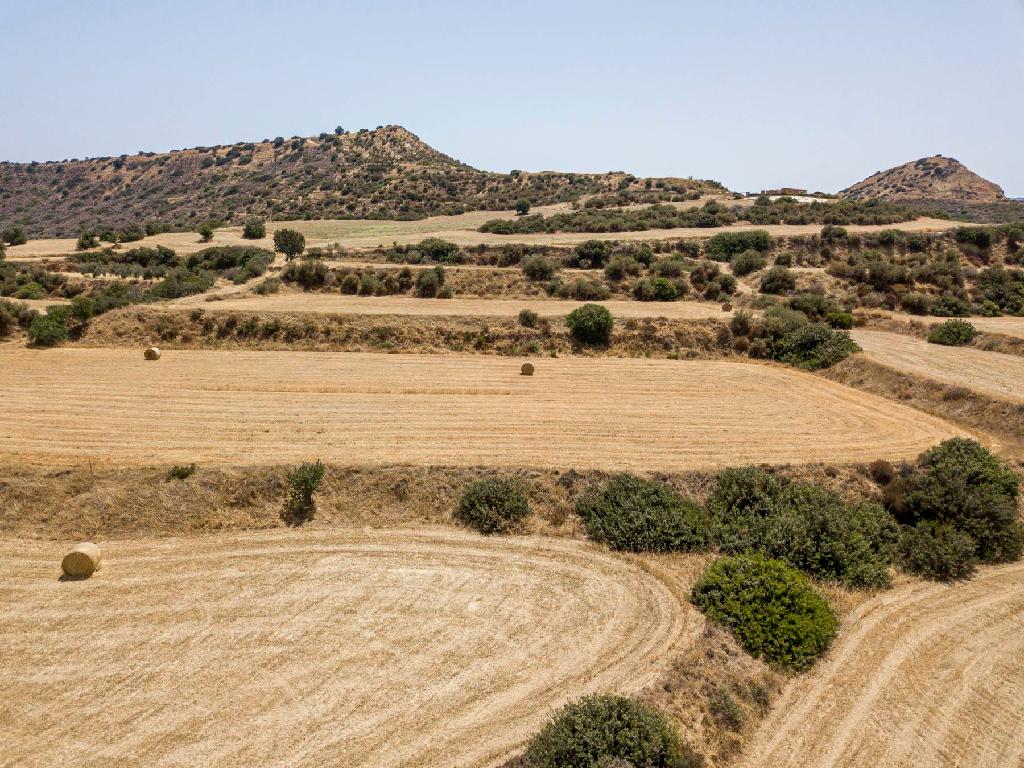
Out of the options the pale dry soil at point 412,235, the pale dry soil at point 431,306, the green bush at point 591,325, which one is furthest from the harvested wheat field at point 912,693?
the pale dry soil at point 412,235

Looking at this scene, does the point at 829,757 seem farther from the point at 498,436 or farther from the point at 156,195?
the point at 156,195

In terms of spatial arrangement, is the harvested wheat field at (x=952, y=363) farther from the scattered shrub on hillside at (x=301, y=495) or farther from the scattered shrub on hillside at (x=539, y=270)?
the scattered shrub on hillside at (x=301, y=495)

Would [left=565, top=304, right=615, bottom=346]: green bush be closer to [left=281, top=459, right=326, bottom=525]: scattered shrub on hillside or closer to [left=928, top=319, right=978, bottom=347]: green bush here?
[left=928, top=319, right=978, bottom=347]: green bush

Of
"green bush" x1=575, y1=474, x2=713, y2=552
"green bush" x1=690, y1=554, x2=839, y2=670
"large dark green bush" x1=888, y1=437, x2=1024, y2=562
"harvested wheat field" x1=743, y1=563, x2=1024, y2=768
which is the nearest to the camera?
"harvested wheat field" x1=743, y1=563, x2=1024, y2=768

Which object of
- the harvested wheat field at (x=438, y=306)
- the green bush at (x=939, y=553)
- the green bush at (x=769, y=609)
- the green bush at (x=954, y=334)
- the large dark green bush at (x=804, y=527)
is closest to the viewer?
the green bush at (x=769, y=609)

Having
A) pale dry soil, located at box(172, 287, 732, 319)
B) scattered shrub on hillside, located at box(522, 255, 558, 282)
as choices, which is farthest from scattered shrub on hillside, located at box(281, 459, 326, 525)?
scattered shrub on hillside, located at box(522, 255, 558, 282)

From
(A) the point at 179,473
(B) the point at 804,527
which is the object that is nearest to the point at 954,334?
(B) the point at 804,527

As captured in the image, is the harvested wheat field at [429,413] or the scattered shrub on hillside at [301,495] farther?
the harvested wheat field at [429,413]
